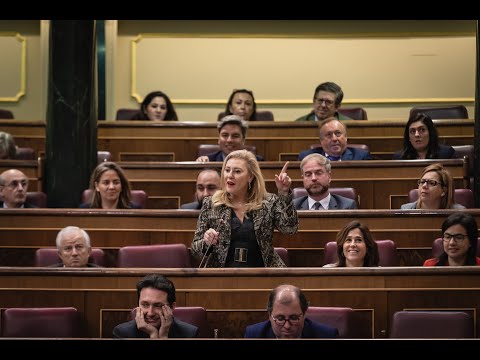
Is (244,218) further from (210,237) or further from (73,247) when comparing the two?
(73,247)

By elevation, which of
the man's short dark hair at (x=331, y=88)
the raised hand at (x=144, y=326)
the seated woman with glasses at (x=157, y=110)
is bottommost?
the raised hand at (x=144, y=326)

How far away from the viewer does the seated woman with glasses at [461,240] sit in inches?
160

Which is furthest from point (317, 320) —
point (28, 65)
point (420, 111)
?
point (28, 65)

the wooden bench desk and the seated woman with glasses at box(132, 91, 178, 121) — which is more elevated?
the seated woman with glasses at box(132, 91, 178, 121)

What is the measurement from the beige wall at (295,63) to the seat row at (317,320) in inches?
175

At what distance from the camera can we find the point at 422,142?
5.43m

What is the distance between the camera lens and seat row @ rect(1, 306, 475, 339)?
359 centimetres

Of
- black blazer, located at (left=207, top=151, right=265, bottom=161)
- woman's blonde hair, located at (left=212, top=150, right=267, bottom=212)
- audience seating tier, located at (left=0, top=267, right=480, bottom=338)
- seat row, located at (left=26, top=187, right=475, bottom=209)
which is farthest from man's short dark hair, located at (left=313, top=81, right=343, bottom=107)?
audience seating tier, located at (left=0, top=267, right=480, bottom=338)

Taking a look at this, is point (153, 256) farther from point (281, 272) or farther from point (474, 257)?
point (474, 257)

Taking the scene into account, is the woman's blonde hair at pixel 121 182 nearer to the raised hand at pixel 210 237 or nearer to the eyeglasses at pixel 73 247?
the eyeglasses at pixel 73 247

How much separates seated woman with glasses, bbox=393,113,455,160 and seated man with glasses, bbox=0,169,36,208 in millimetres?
1883

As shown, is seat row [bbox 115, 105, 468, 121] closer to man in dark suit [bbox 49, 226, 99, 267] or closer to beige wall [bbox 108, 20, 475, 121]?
beige wall [bbox 108, 20, 475, 121]

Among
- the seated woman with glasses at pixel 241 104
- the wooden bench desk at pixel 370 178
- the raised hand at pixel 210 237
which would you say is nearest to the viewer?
the raised hand at pixel 210 237

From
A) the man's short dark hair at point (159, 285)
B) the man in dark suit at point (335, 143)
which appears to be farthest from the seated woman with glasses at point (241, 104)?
the man's short dark hair at point (159, 285)
